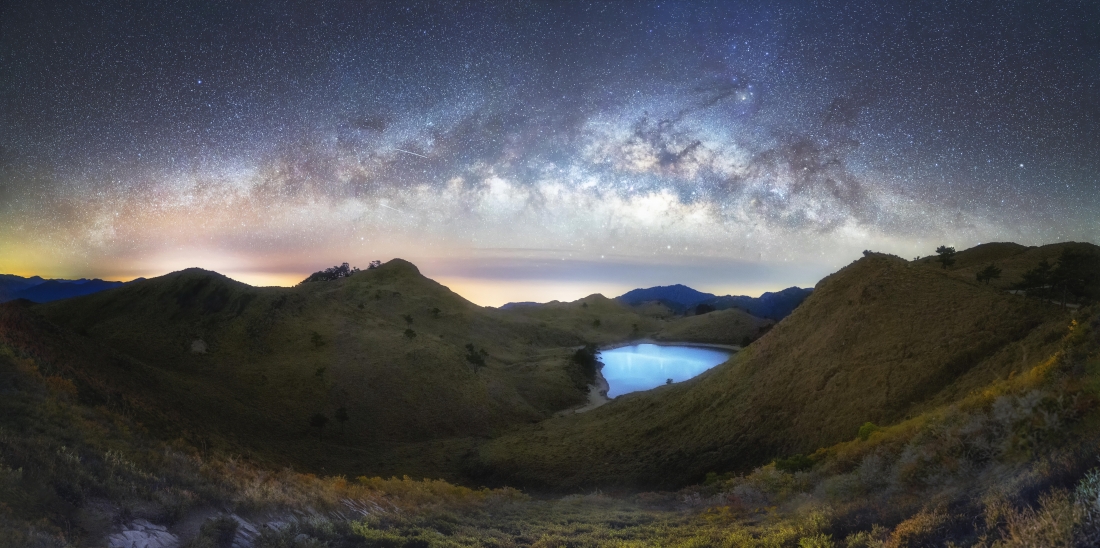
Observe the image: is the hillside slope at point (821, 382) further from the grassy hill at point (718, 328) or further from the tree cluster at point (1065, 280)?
the grassy hill at point (718, 328)

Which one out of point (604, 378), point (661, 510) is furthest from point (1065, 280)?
point (604, 378)

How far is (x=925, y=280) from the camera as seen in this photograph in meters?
27.0

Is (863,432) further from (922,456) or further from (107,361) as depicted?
(107,361)

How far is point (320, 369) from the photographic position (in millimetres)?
48375

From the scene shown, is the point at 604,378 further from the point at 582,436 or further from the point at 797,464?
the point at 797,464

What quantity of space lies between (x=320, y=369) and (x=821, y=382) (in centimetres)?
4515

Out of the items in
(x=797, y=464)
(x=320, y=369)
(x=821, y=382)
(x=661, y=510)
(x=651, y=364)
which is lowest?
(x=651, y=364)

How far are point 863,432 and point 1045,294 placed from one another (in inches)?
896

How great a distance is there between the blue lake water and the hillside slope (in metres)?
35.1

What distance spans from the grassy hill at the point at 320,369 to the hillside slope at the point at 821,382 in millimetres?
12020

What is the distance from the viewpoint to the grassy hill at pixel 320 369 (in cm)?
3462

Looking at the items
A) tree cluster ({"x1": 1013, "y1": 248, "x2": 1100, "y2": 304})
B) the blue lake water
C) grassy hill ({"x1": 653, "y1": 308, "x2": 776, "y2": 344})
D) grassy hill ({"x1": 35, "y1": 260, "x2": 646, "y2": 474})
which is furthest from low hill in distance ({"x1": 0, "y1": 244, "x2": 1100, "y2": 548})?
grassy hill ({"x1": 653, "y1": 308, "x2": 776, "y2": 344})

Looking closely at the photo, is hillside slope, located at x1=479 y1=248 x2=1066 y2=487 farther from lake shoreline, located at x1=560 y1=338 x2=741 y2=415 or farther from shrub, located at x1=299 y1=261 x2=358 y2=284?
shrub, located at x1=299 y1=261 x2=358 y2=284

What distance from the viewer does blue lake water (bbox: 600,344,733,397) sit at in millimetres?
75188
